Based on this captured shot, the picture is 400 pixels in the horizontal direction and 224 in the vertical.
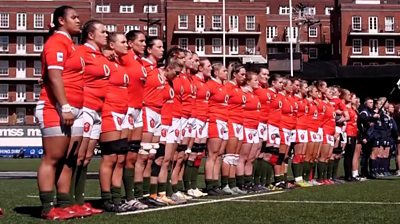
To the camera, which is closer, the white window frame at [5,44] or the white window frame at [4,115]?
the white window frame at [4,115]

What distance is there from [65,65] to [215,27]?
8503cm

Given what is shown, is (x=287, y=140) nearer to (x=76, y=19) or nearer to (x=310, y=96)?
(x=310, y=96)

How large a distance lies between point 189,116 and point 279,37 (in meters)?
90.1

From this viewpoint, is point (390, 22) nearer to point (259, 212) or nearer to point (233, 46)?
point (233, 46)

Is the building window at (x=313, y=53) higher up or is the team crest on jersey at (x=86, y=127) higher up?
the building window at (x=313, y=53)

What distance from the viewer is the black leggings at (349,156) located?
58.8 feet

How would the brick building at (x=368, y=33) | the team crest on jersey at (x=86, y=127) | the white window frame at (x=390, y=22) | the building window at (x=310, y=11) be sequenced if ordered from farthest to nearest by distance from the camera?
the building window at (x=310, y=11) → the white window frame at (x=390, y=22) → the brick building at (x=368, y=33) → the team crest on jersey at (x=86, y=127)

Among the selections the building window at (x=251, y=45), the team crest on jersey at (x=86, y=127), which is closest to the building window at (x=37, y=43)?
the building window at (x=251, y=45)

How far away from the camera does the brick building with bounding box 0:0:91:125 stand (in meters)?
88.9

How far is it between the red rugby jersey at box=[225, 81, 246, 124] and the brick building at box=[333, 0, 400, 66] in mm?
83095

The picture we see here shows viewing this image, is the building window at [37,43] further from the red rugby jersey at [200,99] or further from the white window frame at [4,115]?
the red rugby jersey at [200,99]

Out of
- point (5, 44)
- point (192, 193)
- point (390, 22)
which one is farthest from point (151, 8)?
point (192, 193)

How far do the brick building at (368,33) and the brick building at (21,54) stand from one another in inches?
1296

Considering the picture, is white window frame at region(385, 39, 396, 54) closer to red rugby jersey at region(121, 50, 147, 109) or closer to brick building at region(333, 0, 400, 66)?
brick building at region(333, 0, 400, 66)
